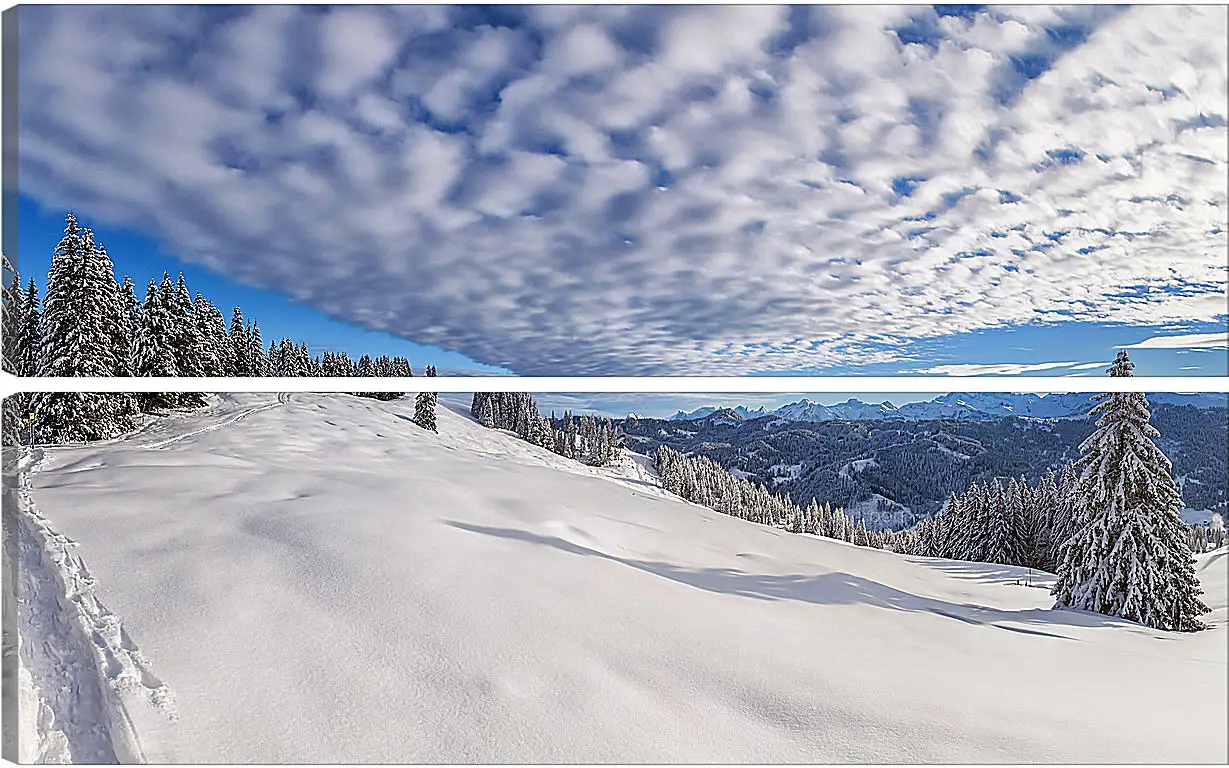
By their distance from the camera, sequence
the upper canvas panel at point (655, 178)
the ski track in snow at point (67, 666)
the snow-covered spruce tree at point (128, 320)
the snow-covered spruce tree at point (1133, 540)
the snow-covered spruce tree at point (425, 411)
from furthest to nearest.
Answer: the snow-covered spruce tree at point (425, 411) < the snow-covered spruce tree at point (128, 320) < the upper canvas panel at point (655, 178) < the snow-covered spruce tree at point (1133, 540) < the ski track in snow at point (67, 666)

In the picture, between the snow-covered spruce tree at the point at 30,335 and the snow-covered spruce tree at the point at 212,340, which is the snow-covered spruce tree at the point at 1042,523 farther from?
the snow-covered spruce tree at the point at 30,335

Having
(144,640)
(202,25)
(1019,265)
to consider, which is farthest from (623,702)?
(202,25)

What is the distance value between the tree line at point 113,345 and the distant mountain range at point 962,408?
3.14 feet

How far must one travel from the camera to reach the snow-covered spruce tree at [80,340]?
69.2 inches

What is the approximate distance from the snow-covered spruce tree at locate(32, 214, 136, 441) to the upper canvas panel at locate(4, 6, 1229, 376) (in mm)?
30

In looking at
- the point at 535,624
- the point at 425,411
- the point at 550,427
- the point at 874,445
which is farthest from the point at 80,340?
the point at 874,445

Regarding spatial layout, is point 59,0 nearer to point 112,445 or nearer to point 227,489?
point 112,445

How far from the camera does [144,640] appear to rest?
4.05 feet

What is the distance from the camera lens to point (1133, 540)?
158 cm

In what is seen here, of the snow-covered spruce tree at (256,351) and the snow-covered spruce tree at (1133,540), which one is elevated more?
the snow-covered spruce tree at (256,351)

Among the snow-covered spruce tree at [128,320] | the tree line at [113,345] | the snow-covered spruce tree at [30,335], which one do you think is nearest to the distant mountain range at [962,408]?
the tree line at [113,345]

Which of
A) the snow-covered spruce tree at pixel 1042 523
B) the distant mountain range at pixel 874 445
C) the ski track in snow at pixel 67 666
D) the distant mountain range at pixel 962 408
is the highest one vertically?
Answer: the distant mountain range at pixel 962 408

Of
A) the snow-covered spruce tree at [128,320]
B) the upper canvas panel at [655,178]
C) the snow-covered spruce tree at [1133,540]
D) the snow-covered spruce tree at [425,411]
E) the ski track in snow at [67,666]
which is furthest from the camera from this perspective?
the snow-covered spruce tree at [425,411]

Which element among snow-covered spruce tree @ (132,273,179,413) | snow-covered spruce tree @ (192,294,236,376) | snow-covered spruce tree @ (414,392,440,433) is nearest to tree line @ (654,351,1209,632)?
snow-covered spruce tree @ (414,392,440,433)
